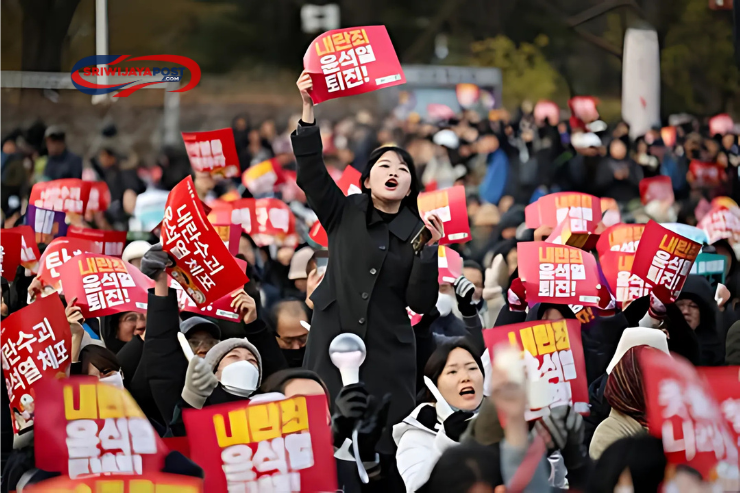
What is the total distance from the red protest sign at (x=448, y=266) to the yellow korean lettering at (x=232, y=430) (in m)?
2.79

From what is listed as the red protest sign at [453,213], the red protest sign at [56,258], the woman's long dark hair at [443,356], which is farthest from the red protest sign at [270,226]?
the woman's long dark hair at [443,356]

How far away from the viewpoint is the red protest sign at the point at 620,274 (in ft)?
20.5

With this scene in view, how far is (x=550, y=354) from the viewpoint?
15.3 ft

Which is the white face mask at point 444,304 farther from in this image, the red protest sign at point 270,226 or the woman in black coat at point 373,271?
the red protest sign at point 270,226

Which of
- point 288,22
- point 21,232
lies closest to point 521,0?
point 288,22

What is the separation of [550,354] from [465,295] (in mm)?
858

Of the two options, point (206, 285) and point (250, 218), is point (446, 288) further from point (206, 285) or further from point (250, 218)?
point (250, 218)

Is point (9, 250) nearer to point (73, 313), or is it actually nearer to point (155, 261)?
point (73, 313)

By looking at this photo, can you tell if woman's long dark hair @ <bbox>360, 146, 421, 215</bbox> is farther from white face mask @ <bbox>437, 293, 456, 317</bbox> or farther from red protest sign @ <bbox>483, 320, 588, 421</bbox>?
white face mask @ <bbox>437, 293, 456, 317</bbox>

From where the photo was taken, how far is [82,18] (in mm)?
20969

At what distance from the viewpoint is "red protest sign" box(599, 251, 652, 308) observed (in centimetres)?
623

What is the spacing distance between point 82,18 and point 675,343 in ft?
55.1

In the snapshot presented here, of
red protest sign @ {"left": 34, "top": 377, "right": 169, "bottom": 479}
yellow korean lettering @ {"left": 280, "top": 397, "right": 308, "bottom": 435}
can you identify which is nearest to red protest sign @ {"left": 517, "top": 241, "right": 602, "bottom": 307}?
yellow korean lettering @ {"left": 280, "top": 397, "right": 308, "bottom": 435}

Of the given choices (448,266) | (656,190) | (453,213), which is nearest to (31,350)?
(448,266)
